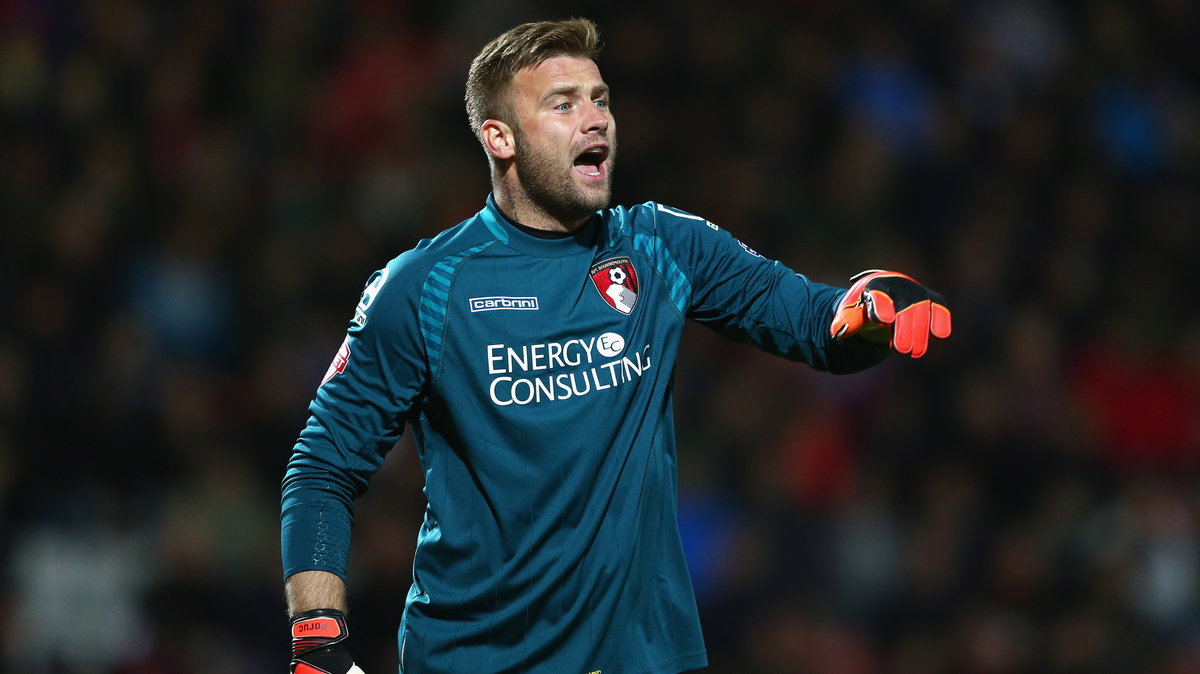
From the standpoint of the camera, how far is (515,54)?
3484mm

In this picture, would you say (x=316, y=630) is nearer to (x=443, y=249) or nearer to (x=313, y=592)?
(x=313, y=592)

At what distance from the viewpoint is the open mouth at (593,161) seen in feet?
11.3

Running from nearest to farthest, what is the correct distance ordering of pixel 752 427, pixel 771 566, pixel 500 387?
pixel 500 387 → pixel 771 566 → pixel 752 427

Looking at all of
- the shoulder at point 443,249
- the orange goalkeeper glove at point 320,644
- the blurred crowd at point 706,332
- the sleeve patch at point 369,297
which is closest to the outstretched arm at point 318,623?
the orange goalkeeper glove at point 320,644

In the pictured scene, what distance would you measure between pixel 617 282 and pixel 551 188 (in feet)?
0.87

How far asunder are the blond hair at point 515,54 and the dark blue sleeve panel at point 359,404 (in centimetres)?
49

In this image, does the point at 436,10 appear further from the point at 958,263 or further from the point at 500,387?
the point at 500,387

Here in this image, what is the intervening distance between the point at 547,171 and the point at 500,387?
52 cm

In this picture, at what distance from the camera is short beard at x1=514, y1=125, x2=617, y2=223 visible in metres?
3.44

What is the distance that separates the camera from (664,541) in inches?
136

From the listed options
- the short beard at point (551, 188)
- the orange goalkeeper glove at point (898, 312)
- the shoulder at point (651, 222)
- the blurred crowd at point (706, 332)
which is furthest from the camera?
the blurred crowd at point (706, 332)

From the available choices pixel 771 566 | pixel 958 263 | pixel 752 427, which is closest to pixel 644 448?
pixel 771 566

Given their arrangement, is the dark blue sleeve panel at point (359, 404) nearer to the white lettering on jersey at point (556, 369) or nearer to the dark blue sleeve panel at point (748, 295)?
the white lettering on jersey at point (556, 369)

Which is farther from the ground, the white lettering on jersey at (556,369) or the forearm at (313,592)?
the white lettering on jersey at (556,369)
